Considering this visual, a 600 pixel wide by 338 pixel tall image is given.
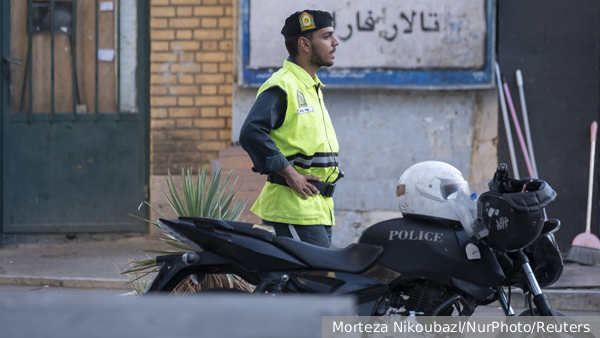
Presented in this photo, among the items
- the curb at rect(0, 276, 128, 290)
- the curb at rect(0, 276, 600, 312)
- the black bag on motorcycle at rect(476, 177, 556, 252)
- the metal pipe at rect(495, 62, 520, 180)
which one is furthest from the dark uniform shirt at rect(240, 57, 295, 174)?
the metal pipe at rect(495, 62, 520, 180)

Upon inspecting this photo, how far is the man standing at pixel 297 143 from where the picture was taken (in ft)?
10.1

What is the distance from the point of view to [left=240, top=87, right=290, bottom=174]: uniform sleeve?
3020 millimetres

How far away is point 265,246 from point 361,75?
498 centimetres

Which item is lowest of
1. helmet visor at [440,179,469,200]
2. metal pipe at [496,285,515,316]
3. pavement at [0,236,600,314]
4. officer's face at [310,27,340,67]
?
pavement at [0,236,600,314]

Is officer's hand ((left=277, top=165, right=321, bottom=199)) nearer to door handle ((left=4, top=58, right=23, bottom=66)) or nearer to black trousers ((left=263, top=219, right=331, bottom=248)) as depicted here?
black trousers ((left=263, top=219, right=331, bottom=248))

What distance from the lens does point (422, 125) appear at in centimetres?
758

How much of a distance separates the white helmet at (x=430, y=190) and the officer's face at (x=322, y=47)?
83cm

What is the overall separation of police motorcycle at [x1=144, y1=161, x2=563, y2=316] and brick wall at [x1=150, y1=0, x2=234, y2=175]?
4.97 metres

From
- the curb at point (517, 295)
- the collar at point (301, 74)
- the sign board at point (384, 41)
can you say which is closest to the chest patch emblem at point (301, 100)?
the collar at point (301, 74)

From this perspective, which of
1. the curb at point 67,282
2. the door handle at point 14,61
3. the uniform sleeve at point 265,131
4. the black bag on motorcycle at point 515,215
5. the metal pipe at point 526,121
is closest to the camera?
→ the black bag on motorcycle at point 515,215

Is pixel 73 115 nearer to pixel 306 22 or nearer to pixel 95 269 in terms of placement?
pixel 95 269

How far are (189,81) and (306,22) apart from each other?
A: 4642 mm

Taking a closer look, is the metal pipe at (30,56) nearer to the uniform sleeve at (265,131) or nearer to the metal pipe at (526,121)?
the uniform sleeve at (265,131)

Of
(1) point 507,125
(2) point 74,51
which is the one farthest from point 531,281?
(2) point 74,51
